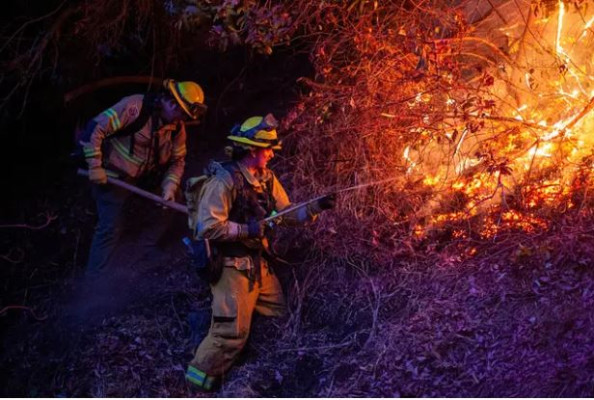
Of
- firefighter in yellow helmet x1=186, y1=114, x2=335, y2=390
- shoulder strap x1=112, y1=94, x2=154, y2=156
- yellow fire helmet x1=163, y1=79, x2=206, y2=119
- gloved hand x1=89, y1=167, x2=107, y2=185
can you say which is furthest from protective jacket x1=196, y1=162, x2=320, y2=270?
gloved hand x1=89, y1=167, x2=107, y2=185

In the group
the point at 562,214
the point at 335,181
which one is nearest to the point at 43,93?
the point at 335,181

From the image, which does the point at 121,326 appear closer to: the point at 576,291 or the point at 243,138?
the point at 243,138

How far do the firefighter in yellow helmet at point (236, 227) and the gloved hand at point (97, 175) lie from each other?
5.04 feet

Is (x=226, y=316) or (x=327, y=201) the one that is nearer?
(x=327, y=201)

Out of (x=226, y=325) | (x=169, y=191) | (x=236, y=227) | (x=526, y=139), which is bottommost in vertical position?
(x=226, y=325)

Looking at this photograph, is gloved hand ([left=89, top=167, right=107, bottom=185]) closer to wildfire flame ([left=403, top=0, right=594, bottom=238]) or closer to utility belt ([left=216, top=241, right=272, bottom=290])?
utility belt ([left=216, top=241, right=272, bottom=290])

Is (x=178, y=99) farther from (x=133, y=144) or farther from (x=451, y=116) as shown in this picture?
(x=451, y=116)

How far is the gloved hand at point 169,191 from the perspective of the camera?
681 centimetres

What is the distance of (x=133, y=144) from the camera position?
6637mm

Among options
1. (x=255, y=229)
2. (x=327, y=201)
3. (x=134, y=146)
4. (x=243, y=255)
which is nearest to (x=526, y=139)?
(x=327, y=201)

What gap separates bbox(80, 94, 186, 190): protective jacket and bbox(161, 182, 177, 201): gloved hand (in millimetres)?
48

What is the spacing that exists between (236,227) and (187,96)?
161cm

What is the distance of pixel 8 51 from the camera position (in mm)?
7738

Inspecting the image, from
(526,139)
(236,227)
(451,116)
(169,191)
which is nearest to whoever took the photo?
(236,227)
